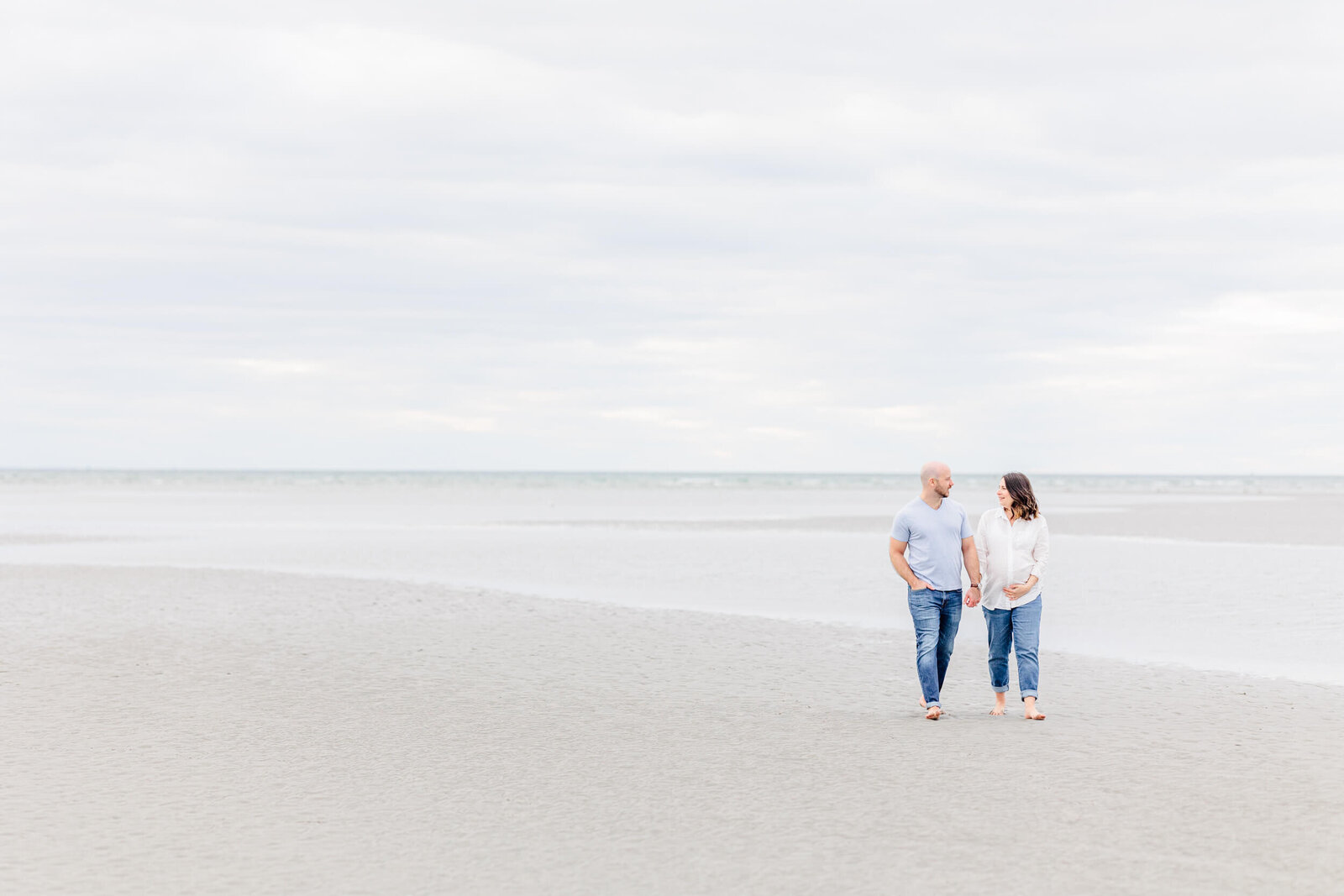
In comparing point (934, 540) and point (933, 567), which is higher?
point (934, 540)

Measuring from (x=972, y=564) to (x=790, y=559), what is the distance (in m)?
18.6

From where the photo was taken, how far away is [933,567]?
11.1 m

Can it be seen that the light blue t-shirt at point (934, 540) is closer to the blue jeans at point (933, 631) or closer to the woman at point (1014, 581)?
the blue jeans at point (933, 631)

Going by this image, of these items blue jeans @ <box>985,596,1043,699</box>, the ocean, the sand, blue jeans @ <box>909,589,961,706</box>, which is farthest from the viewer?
the ocean


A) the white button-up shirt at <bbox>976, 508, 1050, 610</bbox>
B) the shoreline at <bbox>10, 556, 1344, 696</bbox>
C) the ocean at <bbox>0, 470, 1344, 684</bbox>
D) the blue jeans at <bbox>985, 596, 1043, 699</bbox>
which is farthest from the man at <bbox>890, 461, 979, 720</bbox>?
the ocean at <bbox>0, 470, 1344, 684</bbox>

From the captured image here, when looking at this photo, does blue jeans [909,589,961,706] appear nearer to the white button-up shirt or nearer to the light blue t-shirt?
the light blue t-shirt

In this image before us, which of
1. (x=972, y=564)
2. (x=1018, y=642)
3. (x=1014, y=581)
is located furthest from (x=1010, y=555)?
(x=1018, y=642)

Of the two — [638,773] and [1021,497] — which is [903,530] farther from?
[638,773]

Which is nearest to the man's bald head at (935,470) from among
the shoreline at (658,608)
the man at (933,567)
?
the man at (933,567)

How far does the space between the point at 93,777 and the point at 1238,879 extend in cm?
738

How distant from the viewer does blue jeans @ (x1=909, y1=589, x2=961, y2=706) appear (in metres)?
10.9

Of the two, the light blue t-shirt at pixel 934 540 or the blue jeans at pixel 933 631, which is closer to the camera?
the blue jeans at pixel 933 631

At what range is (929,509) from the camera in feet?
36.9

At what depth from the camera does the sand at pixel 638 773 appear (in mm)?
6777
